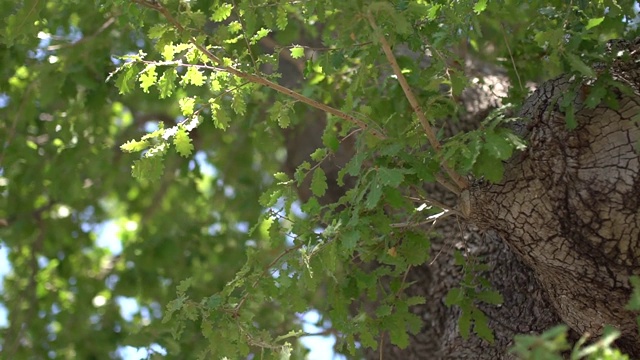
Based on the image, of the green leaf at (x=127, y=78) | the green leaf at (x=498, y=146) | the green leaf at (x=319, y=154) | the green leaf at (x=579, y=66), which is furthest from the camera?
the green leaf at (x=319, y=154)

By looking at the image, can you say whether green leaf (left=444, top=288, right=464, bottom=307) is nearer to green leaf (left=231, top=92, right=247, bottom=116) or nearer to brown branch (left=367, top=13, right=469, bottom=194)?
brown branch (left=367, top=13, right=469, bottom=194)

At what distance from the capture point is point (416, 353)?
13.8 ft

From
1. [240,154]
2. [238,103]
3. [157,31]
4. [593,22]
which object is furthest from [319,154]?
[240,154]

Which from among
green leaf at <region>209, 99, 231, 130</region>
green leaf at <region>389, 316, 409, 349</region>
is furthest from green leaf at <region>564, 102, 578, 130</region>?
green leaf at <region>209, 99, 231, 130</region>

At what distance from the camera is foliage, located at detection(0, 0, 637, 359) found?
2.93 m

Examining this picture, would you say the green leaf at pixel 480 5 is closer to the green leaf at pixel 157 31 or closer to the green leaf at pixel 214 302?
the green leaf at pixel 157 31

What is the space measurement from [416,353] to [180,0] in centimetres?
202

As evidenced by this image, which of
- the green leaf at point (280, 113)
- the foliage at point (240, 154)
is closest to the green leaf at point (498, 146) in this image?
the foliage at point (240, 154)

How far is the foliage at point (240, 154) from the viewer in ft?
9.61

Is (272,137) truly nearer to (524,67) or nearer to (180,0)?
(524,67)

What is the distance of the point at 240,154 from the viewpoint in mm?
6246

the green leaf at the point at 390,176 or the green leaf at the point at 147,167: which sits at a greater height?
the green leaf at the point at 390,176

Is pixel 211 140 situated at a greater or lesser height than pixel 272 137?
lesser

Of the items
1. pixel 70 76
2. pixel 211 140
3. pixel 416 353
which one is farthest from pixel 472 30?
pixel 211 140
